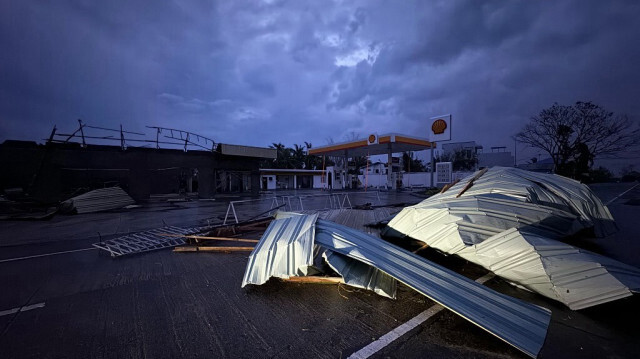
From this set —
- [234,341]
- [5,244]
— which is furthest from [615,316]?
[5,244]

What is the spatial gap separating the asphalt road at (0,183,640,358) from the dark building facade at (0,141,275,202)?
44.5ft

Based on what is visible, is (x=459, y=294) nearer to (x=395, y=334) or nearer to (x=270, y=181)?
(x=395, y=334)

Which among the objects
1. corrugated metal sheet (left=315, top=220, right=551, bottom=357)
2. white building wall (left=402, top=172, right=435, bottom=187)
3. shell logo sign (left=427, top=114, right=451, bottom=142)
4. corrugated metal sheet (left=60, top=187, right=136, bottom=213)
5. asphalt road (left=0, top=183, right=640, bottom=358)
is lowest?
asphalt road (left=0, top=183, right=640, bottom=358)

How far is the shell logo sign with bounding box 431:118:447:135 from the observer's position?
20.7m

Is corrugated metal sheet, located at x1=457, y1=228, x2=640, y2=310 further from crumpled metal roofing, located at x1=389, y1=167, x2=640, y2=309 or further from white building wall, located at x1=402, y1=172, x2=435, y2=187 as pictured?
white building wall, located at x1=402, y1=172, x2=435, y2=187

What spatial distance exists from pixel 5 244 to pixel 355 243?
29.8 ft

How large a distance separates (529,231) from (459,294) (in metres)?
2.29

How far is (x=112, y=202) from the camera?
13.4m

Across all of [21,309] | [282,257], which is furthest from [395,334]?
[21,309]

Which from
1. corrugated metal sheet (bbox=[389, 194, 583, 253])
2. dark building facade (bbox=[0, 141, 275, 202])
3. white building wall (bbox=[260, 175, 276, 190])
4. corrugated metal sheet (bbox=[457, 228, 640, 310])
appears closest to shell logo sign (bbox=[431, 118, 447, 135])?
dark building facade (bbox=[0, 141, 275, 202])

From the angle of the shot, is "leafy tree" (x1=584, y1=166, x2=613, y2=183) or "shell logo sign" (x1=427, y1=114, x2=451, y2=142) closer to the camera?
"shell logo sign" (x1=427, y1=114, x2=451, y2=142)

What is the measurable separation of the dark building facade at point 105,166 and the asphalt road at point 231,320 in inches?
534

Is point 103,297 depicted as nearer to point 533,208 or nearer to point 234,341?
point 234,341

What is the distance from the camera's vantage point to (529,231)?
3895mm
